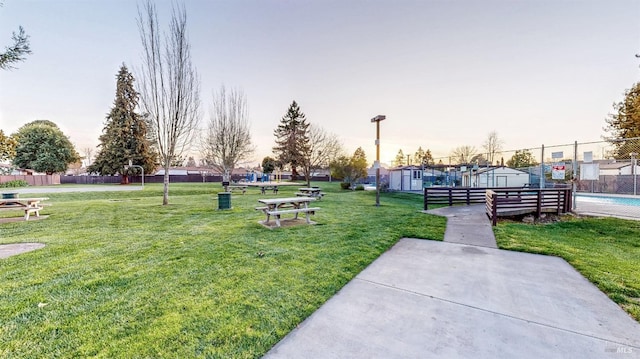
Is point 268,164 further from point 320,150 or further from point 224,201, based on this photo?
point 224,201

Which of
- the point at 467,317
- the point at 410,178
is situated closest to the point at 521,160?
the point at 410,178

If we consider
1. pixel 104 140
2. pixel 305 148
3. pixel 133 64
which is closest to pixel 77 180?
pixel 104 140

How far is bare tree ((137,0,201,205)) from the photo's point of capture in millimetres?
10883

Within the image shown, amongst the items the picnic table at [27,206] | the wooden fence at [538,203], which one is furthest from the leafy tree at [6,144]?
the wooden fence at [538,203]

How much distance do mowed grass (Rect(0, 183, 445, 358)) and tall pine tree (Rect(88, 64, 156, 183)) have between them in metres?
31.2

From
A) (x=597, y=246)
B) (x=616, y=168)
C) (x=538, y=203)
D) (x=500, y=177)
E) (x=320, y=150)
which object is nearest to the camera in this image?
(x=597, y=246)

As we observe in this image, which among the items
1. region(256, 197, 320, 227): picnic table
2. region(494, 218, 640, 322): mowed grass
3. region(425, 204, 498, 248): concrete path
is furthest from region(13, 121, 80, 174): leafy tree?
region(494, 218, 640, 322): mowed grass

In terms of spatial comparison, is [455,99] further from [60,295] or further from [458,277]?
[60,295]

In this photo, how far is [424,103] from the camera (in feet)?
51.6

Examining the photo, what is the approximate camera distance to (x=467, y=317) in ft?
8.24

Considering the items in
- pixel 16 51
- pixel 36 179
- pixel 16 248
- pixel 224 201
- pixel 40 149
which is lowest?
pixel 16 248

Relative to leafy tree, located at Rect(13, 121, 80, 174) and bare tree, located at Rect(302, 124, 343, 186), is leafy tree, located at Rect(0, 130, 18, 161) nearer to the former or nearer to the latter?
bare tree, located at Rect(302, 124, 343, 186)

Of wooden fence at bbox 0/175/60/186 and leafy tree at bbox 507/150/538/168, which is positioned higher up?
leafy tree at bbox 507/150/538/168

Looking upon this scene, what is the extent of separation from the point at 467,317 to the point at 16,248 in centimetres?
726
